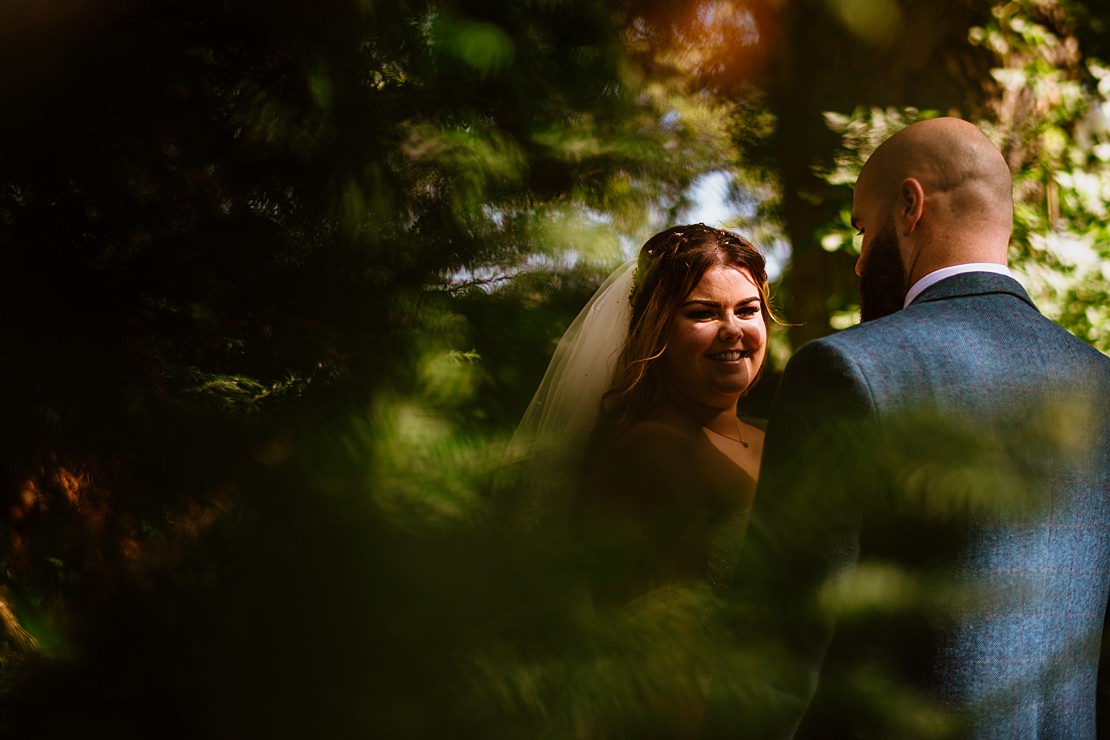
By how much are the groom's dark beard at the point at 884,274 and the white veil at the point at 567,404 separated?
63 centimetres

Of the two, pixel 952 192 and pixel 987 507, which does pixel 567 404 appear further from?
pixel 987 507

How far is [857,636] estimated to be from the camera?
2.29 ft

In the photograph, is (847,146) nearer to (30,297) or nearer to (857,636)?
(857,636)

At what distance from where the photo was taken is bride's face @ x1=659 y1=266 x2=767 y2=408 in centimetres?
243

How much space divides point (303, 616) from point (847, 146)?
0.96 meters

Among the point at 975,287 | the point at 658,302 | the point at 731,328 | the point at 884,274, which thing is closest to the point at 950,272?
the point at 975,287

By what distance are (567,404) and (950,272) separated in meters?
0.97

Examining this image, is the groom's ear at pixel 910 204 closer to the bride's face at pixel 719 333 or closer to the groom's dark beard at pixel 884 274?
the groom's dark beard at pixel 884 274

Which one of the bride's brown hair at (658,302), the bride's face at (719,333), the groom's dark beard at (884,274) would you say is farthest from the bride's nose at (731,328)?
the groom's dark beard at (884,274)

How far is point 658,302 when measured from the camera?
8.16 ft

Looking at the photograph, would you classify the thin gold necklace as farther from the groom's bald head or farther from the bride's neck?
the groom's bald head

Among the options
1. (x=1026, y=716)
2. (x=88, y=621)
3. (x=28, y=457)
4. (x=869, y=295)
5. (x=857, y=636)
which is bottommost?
(x=1026, y=716)

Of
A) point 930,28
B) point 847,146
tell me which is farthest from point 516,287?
point 930,28

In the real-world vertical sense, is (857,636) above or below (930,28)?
below
